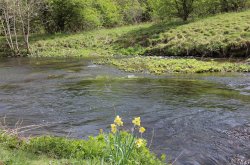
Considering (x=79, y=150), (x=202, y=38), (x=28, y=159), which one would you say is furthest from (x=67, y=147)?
(x=202, y=38)

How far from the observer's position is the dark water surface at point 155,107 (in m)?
9.23

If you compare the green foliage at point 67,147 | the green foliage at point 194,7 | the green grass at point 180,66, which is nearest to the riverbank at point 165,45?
the green grass at point 180,66

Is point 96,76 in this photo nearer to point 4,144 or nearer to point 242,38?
point 242,38

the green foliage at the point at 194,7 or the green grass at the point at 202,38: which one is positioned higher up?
the green foliage at the point at 194,7

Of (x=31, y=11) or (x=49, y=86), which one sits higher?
(x=31, y=11)

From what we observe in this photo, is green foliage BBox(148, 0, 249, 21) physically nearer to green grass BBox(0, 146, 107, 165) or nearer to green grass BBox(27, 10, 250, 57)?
green grass BBox(27, 10, 250, 57)

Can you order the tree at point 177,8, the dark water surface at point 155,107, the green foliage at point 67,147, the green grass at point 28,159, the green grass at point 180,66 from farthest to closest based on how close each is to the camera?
1. the tree at point 177,8
2. the green grass at point 180,66
3. the dark water surface at point 155,107
4. the green foliage at point 67,147
5. the green grass at point 28,159

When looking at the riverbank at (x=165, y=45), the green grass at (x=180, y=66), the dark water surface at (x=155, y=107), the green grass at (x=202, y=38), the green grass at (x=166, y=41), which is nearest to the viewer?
the dark water surface at (x=155, y=107)

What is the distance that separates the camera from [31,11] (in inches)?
1494

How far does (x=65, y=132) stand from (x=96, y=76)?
10303mm

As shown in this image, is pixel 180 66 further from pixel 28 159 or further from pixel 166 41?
pixel 28 159

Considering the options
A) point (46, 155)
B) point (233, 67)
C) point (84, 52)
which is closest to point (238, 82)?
point (233, 67)

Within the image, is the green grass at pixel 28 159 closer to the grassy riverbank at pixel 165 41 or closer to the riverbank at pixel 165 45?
the riverbank at pixel 165 45

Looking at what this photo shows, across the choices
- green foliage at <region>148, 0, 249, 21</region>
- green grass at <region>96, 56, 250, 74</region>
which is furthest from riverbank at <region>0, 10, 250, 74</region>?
green foliage at <region>148, 0, 249, 21</region>
